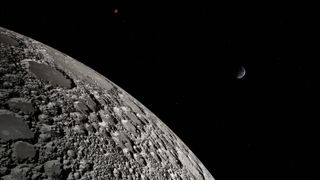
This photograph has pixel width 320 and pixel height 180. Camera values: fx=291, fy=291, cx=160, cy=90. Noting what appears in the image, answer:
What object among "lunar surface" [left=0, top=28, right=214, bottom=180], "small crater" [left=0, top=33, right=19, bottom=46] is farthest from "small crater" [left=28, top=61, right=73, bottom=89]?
"small crater" [left=0, top=33, right=19, bottom=46]

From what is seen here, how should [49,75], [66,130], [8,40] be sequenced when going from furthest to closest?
[8,40]
[49,75]
[66,130]

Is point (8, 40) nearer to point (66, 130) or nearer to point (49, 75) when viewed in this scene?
point (49, 75)

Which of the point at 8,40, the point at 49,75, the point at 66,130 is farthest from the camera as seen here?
the point at 8,40

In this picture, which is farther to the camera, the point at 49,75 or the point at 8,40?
the point at 8,40

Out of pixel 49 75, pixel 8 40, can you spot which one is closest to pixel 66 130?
pixel 49 75

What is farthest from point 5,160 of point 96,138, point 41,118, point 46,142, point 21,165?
point 96,138

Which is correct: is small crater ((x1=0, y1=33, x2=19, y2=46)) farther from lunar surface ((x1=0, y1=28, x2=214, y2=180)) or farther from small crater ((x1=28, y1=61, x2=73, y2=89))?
small crater ((x1=28, y1=61, x2=73, y2=89))

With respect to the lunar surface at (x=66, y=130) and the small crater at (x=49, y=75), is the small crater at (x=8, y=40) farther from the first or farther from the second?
the small crater at (x=49, y=75)

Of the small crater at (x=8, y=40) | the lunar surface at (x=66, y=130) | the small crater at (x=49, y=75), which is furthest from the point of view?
the small crater at (x=8, y=40)

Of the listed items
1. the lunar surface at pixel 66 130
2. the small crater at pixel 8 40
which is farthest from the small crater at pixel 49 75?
the small crater at pixel 8 40
